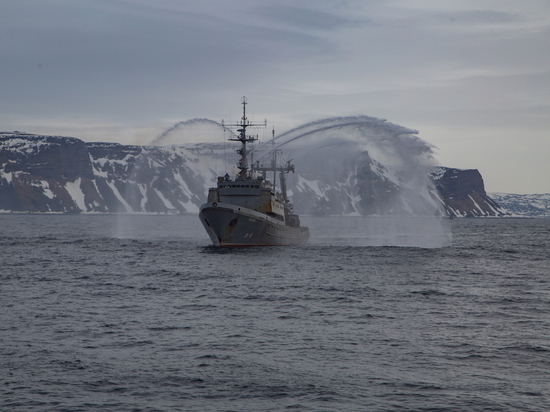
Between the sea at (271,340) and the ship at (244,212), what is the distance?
18.5m

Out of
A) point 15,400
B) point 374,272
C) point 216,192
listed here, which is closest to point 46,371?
point 15,400

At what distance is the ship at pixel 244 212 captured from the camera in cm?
7081

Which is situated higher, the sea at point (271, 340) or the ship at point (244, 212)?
the ship at point (244, 212)

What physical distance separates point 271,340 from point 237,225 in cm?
4495

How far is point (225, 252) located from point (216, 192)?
1014 centimetres

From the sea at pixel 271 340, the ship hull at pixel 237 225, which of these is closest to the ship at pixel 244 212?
the ship hull at pixel 237 225

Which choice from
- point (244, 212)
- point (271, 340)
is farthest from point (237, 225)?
point (271, 340)

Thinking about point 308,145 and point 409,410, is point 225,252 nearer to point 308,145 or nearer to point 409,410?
point 308,145

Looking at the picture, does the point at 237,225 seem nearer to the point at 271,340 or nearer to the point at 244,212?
the point at 244,212

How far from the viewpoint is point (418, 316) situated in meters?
32.5

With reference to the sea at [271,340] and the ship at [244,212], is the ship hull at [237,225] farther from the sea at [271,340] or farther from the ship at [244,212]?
the sea at [271,340]

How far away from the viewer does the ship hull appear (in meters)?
70.2

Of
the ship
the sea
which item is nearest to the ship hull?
the ship

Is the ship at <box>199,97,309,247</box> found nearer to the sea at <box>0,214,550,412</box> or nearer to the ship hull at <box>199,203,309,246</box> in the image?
the ship hull at <box>199,203,309,246</box>
